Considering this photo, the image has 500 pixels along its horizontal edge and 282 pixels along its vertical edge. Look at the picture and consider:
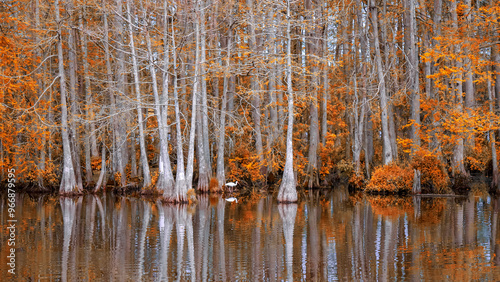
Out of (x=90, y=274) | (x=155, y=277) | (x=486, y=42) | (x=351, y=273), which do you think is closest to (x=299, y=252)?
(x=351, y=273)

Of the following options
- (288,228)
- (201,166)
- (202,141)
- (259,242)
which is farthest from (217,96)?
(259,242)

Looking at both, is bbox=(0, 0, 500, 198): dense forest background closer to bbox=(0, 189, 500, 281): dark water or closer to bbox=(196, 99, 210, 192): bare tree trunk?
bbox=(196, 99, 210, 192): bare tree trunk

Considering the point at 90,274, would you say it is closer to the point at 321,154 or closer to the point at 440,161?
the point at 440,161

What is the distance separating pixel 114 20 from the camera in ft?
90.0

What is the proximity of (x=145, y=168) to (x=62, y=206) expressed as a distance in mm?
5316

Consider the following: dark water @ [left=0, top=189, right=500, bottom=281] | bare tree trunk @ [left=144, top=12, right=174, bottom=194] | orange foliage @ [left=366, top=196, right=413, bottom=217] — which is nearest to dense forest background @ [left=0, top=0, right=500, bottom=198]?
bare tree trunk @ [left=144, top=12, right=174, bottom=194]

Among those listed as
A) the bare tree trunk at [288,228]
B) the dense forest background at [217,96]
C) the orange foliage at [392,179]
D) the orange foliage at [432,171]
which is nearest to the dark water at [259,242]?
the bare tree trunk at [288,228]

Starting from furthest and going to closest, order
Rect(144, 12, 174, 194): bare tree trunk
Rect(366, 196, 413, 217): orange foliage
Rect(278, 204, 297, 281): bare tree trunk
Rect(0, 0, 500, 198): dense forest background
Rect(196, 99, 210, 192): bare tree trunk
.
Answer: Rect(196, 99, 210, 192): bare tree trunk → Rect(0, 0, 500, 198): dense forest background → Rect(144, 12, 174, 194): bare tree trunk → Rect(366, 196, 413, 217): orange foliage → Rect(278, 204, 297, 281): bare tree trunk

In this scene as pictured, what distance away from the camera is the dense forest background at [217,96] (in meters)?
→ 21.8

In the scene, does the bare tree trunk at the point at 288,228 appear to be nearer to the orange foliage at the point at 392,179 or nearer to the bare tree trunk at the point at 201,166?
the orange foliage at the point at 392,179

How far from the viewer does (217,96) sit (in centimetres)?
2902

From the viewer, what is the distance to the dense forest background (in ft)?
71.5

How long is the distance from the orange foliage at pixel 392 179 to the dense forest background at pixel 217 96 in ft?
0.20

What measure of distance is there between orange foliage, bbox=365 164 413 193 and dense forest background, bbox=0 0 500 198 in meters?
0.06
